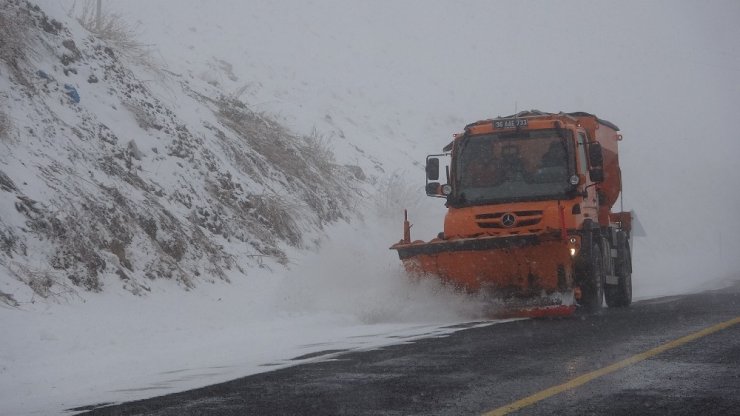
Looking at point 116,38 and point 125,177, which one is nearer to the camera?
point 125,177

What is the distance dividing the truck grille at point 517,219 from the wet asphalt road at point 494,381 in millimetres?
2786

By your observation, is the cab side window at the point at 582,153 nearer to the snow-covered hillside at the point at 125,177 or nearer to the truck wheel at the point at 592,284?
the truck wheel at the point at 592,284

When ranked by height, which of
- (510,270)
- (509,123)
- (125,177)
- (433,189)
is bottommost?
(510,270)

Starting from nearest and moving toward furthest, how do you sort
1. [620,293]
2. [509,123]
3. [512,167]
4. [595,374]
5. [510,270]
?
[595,374], [510,270], [512,167], [509,123], [620,293]

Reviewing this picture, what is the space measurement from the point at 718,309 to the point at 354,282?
5900 millimetres

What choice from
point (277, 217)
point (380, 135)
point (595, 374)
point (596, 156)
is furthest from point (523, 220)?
point (380, 135)

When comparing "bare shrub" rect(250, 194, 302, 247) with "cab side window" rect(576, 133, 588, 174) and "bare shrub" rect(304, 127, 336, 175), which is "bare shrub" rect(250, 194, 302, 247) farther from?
"cab side window" rect(576, 133, 588, 174)

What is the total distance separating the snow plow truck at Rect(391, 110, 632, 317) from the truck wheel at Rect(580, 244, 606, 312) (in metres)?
0.01

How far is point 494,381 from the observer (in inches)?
262

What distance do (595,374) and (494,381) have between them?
31.4 inches

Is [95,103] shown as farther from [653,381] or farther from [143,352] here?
[653,381]

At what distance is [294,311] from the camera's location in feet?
43.2

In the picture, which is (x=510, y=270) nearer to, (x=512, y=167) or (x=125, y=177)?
(x=512, y=167)

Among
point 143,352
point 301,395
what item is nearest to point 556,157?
point 143,352
